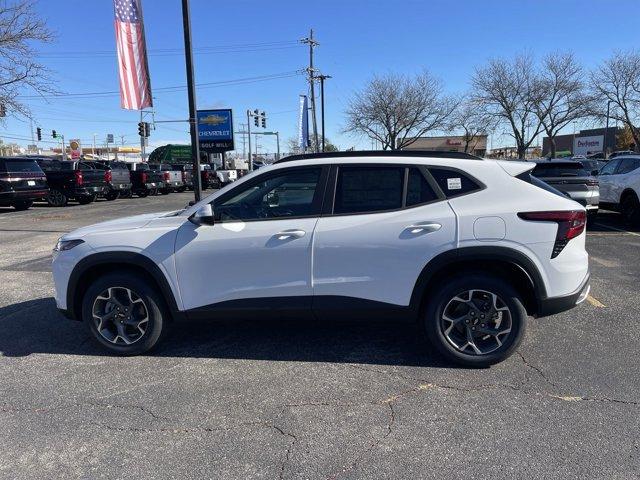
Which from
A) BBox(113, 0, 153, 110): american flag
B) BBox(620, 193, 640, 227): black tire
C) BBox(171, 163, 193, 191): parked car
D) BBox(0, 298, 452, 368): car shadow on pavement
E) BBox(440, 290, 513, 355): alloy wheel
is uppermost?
BBox(113, 0, 153, 110): american flag

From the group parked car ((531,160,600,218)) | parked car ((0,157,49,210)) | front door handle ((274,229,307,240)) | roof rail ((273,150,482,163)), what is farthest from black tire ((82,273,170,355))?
parked car ((0,157,49,210))

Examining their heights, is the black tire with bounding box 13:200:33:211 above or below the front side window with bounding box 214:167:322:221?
below

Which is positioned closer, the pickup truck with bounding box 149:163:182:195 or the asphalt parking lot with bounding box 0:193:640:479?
the asphalt parking lot with bounding box 0:193:640:479

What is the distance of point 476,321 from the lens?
13.2 ft

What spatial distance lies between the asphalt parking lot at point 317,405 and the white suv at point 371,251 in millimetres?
431

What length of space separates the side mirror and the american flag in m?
7.06

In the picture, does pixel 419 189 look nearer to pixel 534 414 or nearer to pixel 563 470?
pixel 534 414

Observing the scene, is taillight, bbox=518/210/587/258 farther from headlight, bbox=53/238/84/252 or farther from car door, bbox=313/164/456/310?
headlight, bbox=53/238/84/252

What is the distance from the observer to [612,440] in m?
3.05

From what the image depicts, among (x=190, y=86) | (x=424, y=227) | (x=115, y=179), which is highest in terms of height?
(x=190, y=86)

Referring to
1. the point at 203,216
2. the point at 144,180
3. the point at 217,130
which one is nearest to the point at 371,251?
the point at 203,216

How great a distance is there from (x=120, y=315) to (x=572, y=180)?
10144 mm

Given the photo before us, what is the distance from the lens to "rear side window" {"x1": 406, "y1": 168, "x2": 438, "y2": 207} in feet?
13.2

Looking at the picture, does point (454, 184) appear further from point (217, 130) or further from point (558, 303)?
point (217, 130)
